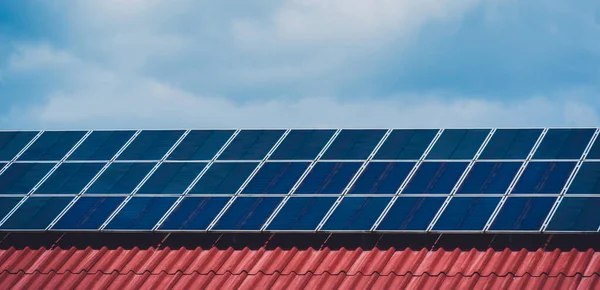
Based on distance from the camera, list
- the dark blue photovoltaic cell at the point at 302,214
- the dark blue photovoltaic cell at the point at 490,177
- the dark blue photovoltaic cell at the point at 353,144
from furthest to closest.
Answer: the dark blue photovoltaic cell at the point at 353,144, the dark blue photovoltaic cell at the point at 490,177, the dark blue photovoltaic cell at the point at 302,214

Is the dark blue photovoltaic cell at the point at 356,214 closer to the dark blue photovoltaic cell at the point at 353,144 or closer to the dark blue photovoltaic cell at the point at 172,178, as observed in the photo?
the dark blue photovoltaic cell at the point at 353,144

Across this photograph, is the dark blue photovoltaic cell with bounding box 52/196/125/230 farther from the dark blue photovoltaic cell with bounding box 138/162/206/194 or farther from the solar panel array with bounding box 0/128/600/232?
the dark blue photovoltaic cell with bounding box 138/162/206/194

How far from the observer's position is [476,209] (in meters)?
25.7

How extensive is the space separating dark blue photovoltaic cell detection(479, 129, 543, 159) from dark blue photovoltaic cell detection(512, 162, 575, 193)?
74 cm

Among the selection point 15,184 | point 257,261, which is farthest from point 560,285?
point 15,184

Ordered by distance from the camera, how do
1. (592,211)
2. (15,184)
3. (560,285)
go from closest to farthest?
(560,285) → (592,211) → (15,184)

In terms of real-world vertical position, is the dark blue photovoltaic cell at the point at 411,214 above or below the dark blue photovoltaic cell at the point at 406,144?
below

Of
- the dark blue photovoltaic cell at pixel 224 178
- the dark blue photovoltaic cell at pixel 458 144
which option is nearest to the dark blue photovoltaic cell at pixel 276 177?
the dark blue photovoltaic cell at pixel 224 178

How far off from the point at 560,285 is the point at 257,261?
6.92 metres

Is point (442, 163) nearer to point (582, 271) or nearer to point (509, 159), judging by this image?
point (509, 159)

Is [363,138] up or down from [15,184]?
up

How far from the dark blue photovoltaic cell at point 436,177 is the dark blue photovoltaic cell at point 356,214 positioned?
0.88 meters

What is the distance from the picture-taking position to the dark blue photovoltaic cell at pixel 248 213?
86.2 ft

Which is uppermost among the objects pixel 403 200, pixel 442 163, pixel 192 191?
pixel 442 163
